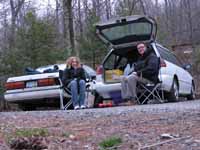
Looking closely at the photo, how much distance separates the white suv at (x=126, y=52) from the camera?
1091 centimetres

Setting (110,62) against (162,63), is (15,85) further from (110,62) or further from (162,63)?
(162,63)

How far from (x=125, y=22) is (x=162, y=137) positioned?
6640 mm

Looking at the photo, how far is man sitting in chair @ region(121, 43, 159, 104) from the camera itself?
10430mm

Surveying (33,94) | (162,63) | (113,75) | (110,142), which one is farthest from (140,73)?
(110,142)

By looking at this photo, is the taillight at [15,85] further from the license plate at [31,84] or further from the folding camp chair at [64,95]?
the folding camp chair at [64,95]

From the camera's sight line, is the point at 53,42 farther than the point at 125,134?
Yes

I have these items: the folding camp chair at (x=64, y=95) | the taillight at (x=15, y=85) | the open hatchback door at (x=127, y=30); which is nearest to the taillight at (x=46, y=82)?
the folding camp chair at (x=64, y=95)

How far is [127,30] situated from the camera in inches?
437

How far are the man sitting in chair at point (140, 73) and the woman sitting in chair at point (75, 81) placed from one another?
3.00 feet

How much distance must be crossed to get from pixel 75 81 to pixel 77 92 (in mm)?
253

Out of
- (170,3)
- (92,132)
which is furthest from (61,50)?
(170,3)

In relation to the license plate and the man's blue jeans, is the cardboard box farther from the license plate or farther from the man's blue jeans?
the license plate

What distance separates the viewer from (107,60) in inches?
457

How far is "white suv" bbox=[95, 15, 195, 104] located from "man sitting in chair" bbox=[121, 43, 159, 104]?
296mm
